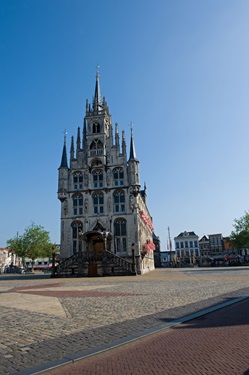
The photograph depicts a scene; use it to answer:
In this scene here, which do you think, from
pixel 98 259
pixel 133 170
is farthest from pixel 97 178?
pixel 98 259

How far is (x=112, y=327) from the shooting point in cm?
777

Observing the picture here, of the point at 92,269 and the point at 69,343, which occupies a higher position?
the point at 92,269

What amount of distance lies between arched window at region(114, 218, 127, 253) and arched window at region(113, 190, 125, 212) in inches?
67.3

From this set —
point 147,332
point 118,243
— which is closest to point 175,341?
point 147,332

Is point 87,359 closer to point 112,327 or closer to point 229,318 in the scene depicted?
point 112,327

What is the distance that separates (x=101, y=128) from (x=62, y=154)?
7.89 meters

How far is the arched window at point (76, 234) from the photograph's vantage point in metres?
41.9

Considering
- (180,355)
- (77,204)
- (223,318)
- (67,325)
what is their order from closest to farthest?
(180,355) → (67,325) → (223,318) → (77,204)

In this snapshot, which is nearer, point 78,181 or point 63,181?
point 63,181

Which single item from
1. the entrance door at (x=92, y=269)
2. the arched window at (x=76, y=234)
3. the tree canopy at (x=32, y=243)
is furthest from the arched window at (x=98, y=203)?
the tree canopy at (x=32, y=243)

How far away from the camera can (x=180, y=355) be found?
5457mm

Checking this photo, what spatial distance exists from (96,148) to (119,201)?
9911 millimetres

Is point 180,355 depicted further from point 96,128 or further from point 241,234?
point 241,234

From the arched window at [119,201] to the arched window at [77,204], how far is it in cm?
540
